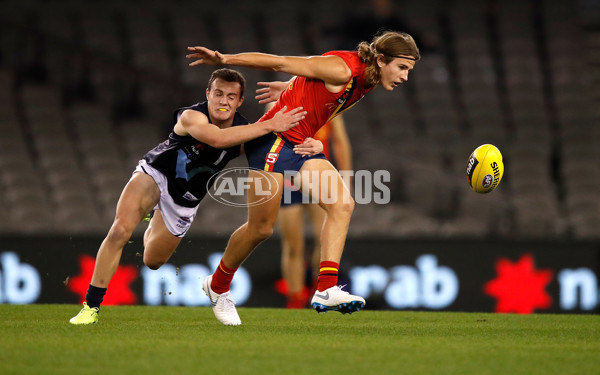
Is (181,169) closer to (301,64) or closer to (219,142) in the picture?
(219,142)

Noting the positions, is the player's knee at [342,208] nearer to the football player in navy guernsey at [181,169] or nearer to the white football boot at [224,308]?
the football player in navy guernsey at [181,169]

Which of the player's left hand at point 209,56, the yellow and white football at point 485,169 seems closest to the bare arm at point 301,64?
the player's left hand at point 209,56

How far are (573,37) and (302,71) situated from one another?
33.0ft

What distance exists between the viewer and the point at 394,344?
493cm

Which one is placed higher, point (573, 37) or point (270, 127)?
point (573, 37)

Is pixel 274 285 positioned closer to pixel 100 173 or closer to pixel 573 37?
pixel 100 173

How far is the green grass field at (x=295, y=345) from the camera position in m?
4.06

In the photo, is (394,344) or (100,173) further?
(100,173)

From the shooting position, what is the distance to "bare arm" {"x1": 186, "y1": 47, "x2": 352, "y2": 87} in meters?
5.43

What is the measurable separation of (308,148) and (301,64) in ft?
1.67

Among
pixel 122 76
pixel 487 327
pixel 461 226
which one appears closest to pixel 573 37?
pixel 461 226

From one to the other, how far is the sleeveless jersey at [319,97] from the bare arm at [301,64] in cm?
8

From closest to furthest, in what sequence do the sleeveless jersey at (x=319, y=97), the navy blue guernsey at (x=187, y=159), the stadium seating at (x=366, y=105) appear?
the sleeveless jersey at (x=319, y=97) → the navy blue guernsey at (x=187, y=159) → the stadium seating at (x=366, y=105)

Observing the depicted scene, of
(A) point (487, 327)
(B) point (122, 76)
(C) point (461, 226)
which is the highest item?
(B) point (122, 76)
